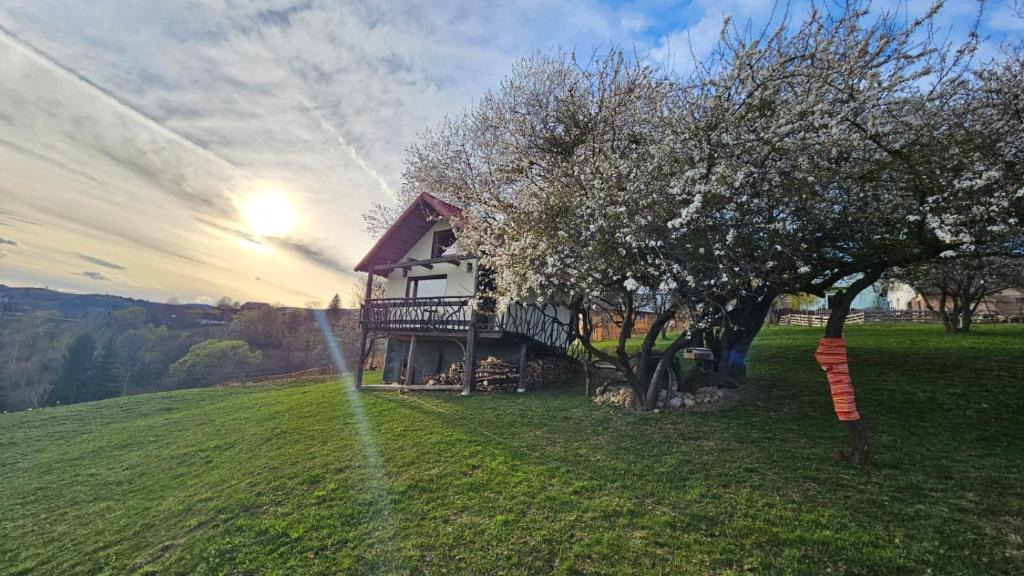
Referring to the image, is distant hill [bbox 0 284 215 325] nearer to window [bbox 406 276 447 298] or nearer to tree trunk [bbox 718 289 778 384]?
window [bbox 406 276 447 298]

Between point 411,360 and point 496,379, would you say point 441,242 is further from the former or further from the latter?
point 496,379

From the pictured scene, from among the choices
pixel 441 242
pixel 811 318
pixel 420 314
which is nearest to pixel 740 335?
pixel 420 314

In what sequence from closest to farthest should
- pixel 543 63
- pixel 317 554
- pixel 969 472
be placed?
pixel 317 554 < pixel 969 472 < pixel 543 63

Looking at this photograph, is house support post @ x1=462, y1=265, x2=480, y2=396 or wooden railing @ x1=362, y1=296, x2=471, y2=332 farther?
wooden railing @ x1=362, y1=296, x2=471, y2=332

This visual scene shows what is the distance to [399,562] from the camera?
14.2 feet

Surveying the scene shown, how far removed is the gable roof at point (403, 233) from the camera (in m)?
15.8

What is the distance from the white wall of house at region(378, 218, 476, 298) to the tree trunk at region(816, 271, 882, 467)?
33.7 ft

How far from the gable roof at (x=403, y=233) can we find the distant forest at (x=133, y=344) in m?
24.9

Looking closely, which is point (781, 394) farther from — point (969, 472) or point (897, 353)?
point (897, 353)

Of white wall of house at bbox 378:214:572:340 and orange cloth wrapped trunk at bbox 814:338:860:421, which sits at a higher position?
white wall of house at bbox 378:214:572:340

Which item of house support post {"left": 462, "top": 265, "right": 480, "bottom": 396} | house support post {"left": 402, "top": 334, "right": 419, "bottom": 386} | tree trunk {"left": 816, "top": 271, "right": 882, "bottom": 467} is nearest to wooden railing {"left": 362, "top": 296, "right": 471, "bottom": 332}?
house support post {"left": 402, "top": 334, "right": 419, "bottom": 386}

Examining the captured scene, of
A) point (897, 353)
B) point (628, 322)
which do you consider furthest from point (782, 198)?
point (897, 353)

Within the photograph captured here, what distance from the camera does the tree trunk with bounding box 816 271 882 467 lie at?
5406mm

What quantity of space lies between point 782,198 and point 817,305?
43620 millimetres
